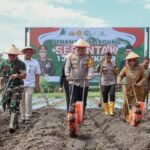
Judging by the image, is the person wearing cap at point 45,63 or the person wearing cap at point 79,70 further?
the person wearing cap at point 45,63

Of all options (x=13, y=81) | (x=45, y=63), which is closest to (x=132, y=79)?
(x=13, y=81)

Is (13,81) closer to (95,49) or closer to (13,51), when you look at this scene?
(13,51)

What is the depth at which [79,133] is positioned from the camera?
10969mm

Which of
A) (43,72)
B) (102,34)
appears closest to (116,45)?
(102,34)

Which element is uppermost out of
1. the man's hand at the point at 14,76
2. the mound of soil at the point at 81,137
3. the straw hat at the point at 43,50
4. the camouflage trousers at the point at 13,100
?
the straw hat at the point at 43,50

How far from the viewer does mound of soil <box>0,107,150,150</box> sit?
9016 mm

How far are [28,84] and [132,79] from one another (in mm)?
2385

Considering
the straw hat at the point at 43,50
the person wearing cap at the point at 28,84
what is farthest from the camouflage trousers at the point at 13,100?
the straw hat at the point at 43,50

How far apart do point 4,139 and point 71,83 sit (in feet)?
6.42

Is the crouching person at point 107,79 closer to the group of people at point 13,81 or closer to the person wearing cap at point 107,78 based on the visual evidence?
the person wearing cap at point 107,78

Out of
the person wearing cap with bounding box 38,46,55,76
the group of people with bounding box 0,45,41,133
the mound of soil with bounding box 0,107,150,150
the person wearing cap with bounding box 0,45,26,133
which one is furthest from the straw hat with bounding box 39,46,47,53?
the person wearing cap with bounding box 0,45,26,133

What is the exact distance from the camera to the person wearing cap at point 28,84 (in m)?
13.1

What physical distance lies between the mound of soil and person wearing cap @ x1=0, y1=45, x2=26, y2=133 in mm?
389

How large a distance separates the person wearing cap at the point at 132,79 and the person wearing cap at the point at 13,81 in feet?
8.29
